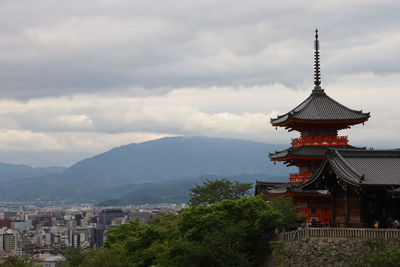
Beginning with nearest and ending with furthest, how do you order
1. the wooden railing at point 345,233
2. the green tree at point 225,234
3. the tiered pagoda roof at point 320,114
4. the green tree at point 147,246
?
the wooden railing at point 345,233 → the green tree at point 225,234 → the green tree at point 147,246 → the tiered pagoda roof at point 320,114

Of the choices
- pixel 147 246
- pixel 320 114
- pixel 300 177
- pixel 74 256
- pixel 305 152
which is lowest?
pixel 74 256

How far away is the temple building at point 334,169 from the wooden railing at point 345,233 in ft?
5.78

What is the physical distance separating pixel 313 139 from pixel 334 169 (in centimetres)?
1185

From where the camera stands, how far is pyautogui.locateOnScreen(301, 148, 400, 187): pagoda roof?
117 feet

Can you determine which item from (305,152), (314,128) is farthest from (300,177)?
(314,128)

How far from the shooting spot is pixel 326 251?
34.8m

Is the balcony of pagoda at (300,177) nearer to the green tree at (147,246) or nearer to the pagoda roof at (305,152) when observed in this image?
the pagoda roof at (305,152)

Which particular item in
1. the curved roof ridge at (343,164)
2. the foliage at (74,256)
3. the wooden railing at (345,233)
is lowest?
the foliage at (74,256)

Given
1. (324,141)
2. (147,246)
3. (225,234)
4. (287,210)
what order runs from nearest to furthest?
1. (225,234)
2. (287,210)
3. (324,141)
4. (147,246)

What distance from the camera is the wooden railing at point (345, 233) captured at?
107ft

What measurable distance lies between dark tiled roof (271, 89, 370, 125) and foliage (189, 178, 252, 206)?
1347 cm

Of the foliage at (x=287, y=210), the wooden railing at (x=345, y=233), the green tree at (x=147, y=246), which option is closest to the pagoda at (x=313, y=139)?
the foliage at (x=287, y=210)

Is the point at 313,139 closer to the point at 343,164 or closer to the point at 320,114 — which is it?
the point at 320,114

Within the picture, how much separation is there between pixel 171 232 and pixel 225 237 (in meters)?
8.23
